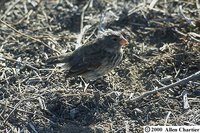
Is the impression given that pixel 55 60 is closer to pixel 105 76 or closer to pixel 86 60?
pixel 86 60

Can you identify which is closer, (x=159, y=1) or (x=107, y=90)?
(x=107, y=90)

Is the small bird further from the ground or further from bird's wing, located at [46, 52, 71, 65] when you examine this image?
the ground

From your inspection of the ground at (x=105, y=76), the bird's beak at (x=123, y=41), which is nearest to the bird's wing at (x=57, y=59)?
the ground at (x=105, y=76)

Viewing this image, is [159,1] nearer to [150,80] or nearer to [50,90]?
[150,80]

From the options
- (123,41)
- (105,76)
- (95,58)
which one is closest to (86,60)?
(95,58)

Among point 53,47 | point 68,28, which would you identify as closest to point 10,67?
point 53,47

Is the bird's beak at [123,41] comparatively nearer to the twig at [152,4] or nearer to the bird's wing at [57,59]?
the bird's wing at [57,59]
